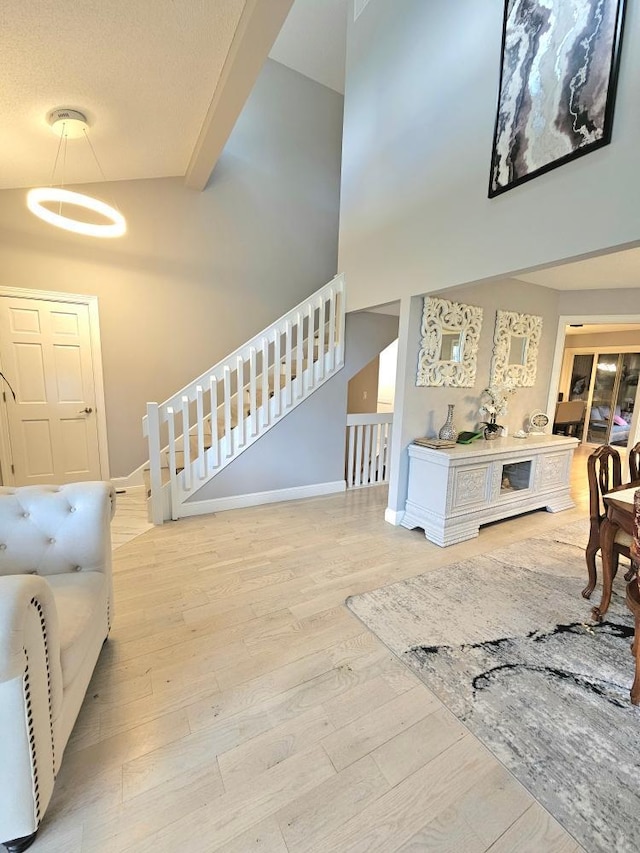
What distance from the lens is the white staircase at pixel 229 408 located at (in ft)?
10.8

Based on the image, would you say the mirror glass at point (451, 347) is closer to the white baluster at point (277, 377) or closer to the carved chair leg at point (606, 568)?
the white baluster at point (277, 377)

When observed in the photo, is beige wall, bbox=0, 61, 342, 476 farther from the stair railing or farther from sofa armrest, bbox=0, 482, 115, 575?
sofa armrest, bbox=0, 482, 115, 575

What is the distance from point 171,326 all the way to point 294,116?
3.41 metres

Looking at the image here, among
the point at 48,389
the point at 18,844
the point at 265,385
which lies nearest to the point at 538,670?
the point at 18,844

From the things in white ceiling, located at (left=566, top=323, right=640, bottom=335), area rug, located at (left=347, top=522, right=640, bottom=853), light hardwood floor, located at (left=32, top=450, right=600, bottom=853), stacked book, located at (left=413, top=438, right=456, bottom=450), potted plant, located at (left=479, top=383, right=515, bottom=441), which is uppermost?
white ceiling, located at (left=566, top=323, right=640, bottom=335)

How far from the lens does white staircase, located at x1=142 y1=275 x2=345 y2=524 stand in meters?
3.29

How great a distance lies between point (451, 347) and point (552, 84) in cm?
187

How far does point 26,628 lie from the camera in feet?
3.20

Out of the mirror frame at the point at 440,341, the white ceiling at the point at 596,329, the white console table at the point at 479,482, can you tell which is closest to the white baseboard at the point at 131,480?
the white console table at the point at 479,482

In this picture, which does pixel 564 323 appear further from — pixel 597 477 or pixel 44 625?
pixel 44 625

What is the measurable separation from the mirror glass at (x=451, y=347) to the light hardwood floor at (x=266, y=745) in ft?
7.35

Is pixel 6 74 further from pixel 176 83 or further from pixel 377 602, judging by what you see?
pixel 377 602

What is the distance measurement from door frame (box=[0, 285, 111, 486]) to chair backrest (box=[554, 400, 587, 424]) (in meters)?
7.48

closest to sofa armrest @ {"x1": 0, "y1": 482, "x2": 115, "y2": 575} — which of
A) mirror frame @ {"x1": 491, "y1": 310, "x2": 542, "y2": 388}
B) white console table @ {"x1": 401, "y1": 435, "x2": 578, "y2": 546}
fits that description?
white console table @ {"x1": 401, "y1": 435, "x2": 578, "y2": 546}
